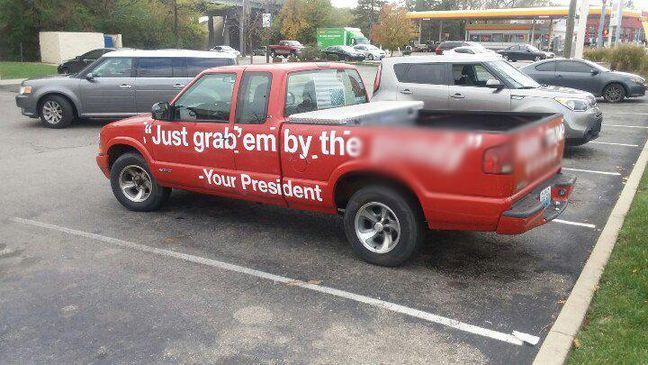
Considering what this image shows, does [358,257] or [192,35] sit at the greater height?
[192,35]

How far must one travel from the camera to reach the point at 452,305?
173 inches

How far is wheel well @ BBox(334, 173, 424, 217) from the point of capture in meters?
4.84

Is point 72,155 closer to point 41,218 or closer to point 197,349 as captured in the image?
point 41,218

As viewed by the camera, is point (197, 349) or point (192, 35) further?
point (192, 35)

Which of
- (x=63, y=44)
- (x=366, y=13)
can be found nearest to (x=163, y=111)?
(x=63, y=44)

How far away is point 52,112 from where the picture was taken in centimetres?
1314

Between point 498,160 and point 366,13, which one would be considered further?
point 366,13

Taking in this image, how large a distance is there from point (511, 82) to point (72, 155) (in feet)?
26.6

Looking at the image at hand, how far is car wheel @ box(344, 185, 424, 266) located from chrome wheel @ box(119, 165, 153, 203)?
115 inches

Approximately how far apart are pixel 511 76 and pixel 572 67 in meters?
8.54

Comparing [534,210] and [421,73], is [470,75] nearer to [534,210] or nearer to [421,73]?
[421,73]

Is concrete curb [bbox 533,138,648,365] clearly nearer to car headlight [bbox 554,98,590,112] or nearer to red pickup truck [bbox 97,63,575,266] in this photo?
red pickup truck [bbox 97,63,575,266]

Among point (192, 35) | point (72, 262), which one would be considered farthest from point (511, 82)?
point (192, 35)

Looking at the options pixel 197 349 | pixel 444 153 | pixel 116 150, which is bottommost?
pixel 197 349
